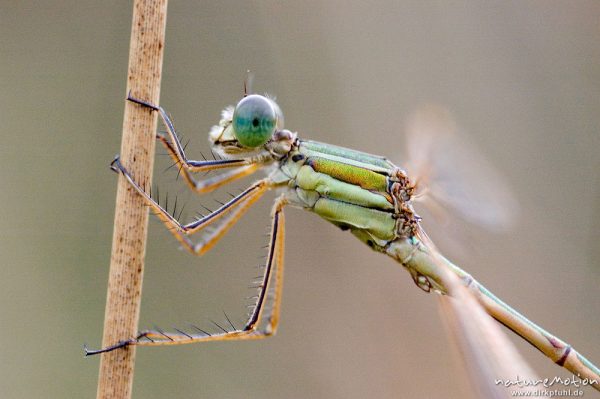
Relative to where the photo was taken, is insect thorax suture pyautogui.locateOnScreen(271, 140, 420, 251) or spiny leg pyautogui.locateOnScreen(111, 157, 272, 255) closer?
spiny leg pyautogui.locateOnScreen(111, 157, 272, 255)

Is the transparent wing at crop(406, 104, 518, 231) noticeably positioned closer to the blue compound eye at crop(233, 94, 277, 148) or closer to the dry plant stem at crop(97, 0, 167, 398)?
the blue compound eye at crop(233, 94, 277, 148)

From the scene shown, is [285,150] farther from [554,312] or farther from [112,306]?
[554,312]

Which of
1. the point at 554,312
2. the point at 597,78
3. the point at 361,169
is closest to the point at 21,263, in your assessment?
the point at 361,169

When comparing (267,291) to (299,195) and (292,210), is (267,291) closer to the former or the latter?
(299,195)

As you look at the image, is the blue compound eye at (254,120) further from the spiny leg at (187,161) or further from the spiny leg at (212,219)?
the spiny leg at (212,219)

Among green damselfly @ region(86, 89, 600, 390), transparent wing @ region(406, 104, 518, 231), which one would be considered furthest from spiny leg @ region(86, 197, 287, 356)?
transparent wing @ region(406, 104, 518, 231)

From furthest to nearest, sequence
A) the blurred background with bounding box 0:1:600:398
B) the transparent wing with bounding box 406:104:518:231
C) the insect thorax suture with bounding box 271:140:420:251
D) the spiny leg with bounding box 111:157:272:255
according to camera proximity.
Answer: the blurred background with bounding box 0:1:600:398 < the transparent wing with bounding box 406:104:518:231 < the insect thorax suture with bounding box 271:140:420:251 < the spiny leg with bounding box 111:157:272:255

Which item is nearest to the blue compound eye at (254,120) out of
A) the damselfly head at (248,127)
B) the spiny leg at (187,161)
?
the damselfly head at (248,127)
